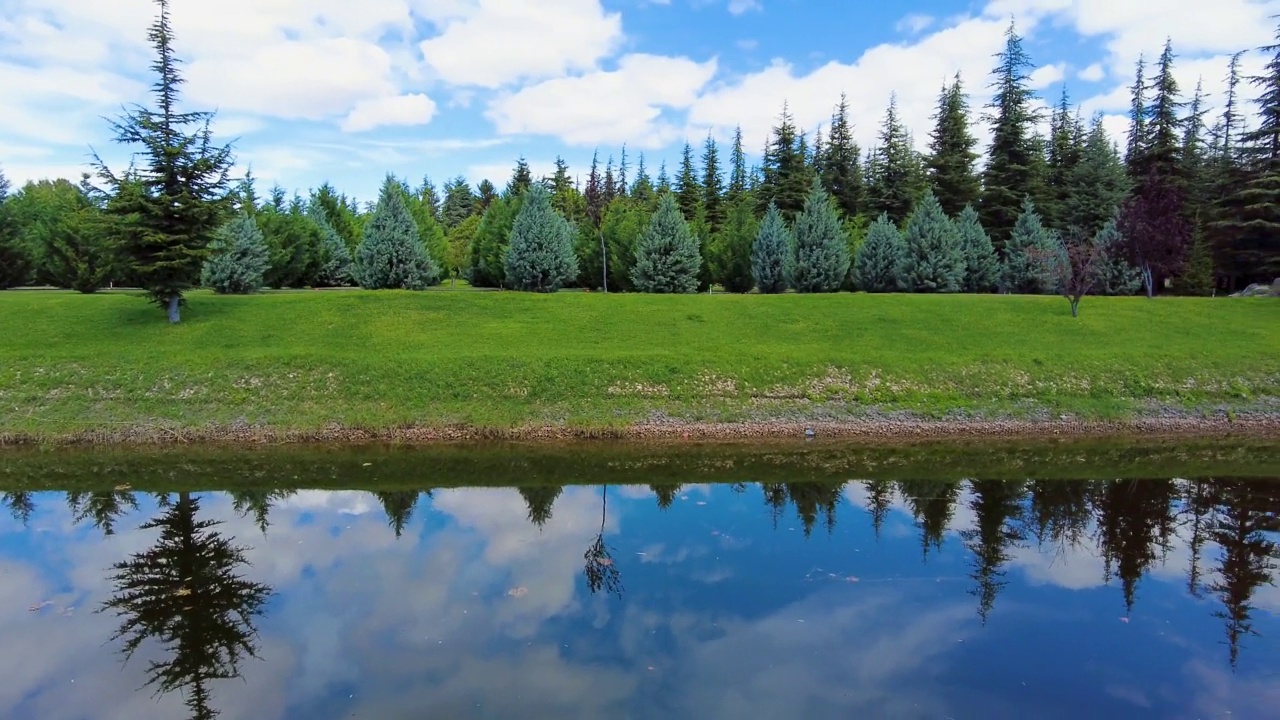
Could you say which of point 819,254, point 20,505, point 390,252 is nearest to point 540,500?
point 20,505

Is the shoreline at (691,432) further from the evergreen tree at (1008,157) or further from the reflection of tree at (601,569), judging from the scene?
the evergreen tree at (1008,157)

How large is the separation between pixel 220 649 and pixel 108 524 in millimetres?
6250

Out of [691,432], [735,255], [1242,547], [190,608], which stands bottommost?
[190,608]

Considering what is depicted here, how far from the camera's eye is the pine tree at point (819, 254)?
3516cm

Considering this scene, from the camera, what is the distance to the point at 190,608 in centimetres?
952

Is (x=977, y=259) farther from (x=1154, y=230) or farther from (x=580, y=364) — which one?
(x=580, y=364)

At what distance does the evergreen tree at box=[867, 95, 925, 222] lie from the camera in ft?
177

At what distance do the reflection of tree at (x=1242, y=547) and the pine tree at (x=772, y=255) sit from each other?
2235 cm

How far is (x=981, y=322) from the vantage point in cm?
2684

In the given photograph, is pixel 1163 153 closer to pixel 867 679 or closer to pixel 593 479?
pixel 593 479

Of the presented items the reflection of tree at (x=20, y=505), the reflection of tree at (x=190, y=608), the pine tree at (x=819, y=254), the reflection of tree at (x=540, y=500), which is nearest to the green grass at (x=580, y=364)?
the reflection of tree at (x=20, y=505)

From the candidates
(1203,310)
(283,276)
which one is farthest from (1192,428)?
(283,276)

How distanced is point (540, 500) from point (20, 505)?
971cm

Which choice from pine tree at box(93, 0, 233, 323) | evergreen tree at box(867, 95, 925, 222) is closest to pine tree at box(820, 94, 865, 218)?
evergreen tree at box(867, 95, 925, 222)
